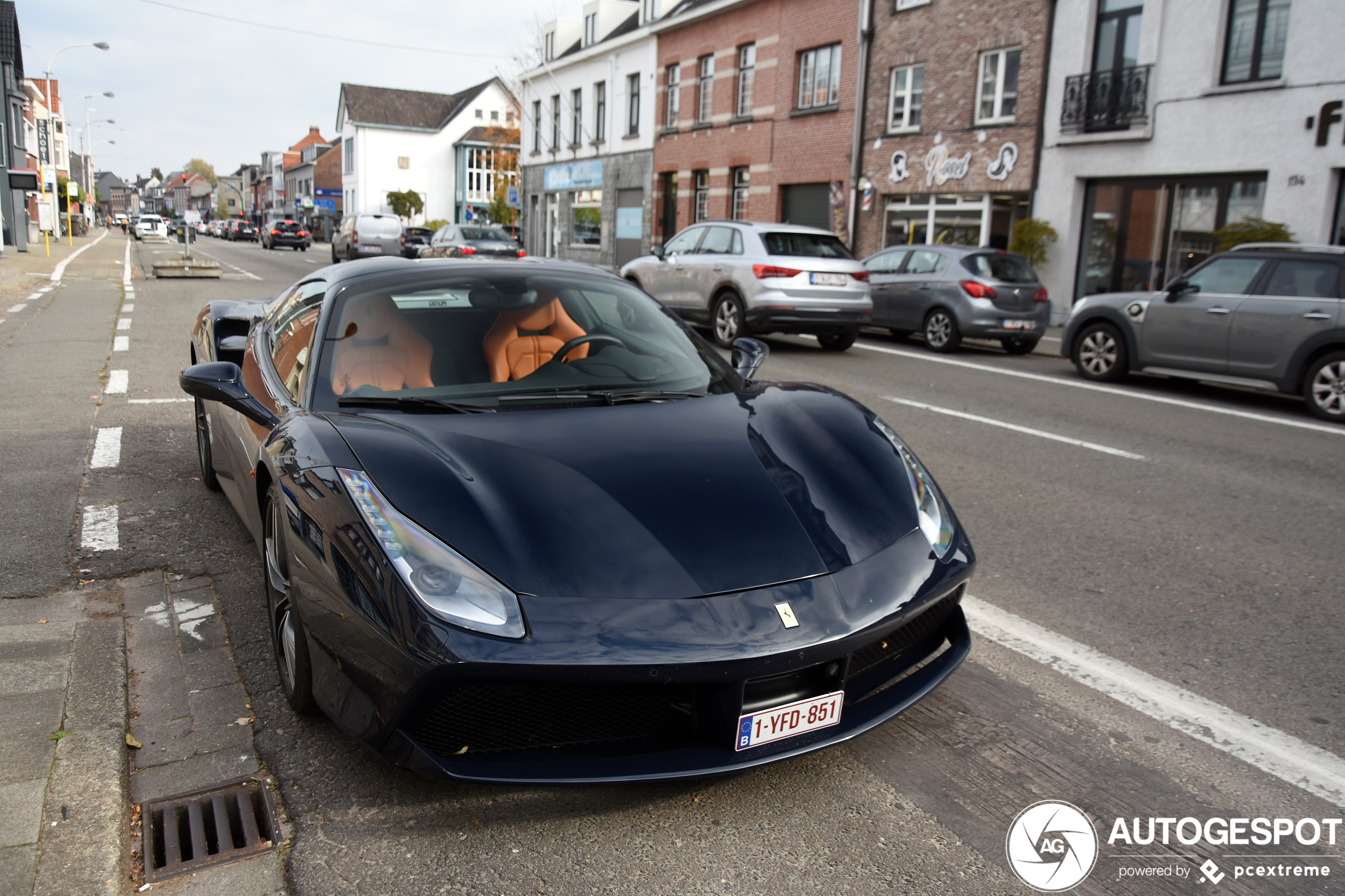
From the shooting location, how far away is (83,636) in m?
3.45

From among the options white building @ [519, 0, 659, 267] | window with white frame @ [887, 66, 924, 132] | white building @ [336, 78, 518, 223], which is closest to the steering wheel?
window with white frame @ [887, 66, 924, 132]

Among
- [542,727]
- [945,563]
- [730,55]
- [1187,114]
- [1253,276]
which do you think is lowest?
[542,727]

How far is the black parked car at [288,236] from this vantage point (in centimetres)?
5206

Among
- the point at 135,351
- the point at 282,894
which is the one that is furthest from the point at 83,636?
the point at 135,351

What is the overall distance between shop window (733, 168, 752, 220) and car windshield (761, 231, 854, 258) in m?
16.1

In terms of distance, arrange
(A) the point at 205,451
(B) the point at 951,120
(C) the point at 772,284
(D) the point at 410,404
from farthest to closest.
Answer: (B) the point at 951,120 < (C) the point at 772,284 < (A) the point at 205,451 < (D) the point at 410,404

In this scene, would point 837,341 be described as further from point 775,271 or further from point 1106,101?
point 1106,101

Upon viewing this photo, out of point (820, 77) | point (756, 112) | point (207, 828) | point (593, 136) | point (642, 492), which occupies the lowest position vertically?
point (207, 828)

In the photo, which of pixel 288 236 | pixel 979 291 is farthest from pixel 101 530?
pixel 288 236

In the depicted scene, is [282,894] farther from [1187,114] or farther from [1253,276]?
[1187,114]

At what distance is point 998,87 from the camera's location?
20344mm

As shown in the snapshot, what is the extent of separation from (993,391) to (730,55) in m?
22.3

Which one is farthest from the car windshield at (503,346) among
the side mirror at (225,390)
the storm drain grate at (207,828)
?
the storm drain grate at (207,828)

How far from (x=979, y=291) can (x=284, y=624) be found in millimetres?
12583
